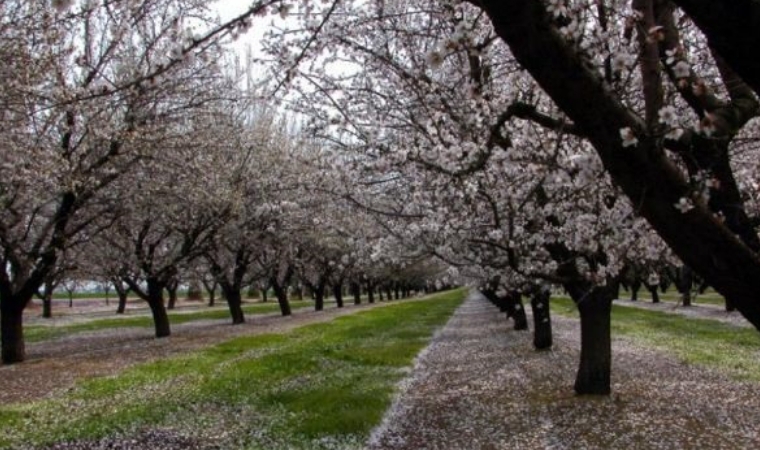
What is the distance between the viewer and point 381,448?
36.3 ft

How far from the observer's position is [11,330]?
23.2 meters

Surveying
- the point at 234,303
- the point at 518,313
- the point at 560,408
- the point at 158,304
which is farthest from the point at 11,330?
the point at 518,313

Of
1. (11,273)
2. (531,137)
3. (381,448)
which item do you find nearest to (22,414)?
(381,448)

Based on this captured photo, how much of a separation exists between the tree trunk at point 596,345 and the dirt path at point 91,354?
1262 cm

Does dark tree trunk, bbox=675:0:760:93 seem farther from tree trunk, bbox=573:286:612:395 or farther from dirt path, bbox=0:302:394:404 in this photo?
dirt path, bbox=0:302:394:404

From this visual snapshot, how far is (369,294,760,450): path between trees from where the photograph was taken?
37.3 ft

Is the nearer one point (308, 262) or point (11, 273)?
point (11, 273)

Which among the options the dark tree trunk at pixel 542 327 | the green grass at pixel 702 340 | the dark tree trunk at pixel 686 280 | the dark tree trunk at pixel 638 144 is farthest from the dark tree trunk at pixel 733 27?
the dark tree trunk at pixel 542 327

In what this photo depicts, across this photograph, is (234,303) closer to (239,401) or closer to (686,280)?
(686,280)

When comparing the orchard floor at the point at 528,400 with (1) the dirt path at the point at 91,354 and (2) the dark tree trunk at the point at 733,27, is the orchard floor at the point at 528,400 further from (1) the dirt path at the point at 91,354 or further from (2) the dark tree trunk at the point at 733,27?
(2) the dark tree trunk at the point at 733,27

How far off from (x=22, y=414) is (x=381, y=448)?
7566 mm

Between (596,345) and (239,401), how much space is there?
7.83 m

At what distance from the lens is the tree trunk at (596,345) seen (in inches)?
582

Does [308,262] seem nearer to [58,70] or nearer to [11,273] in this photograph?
[11,273]
